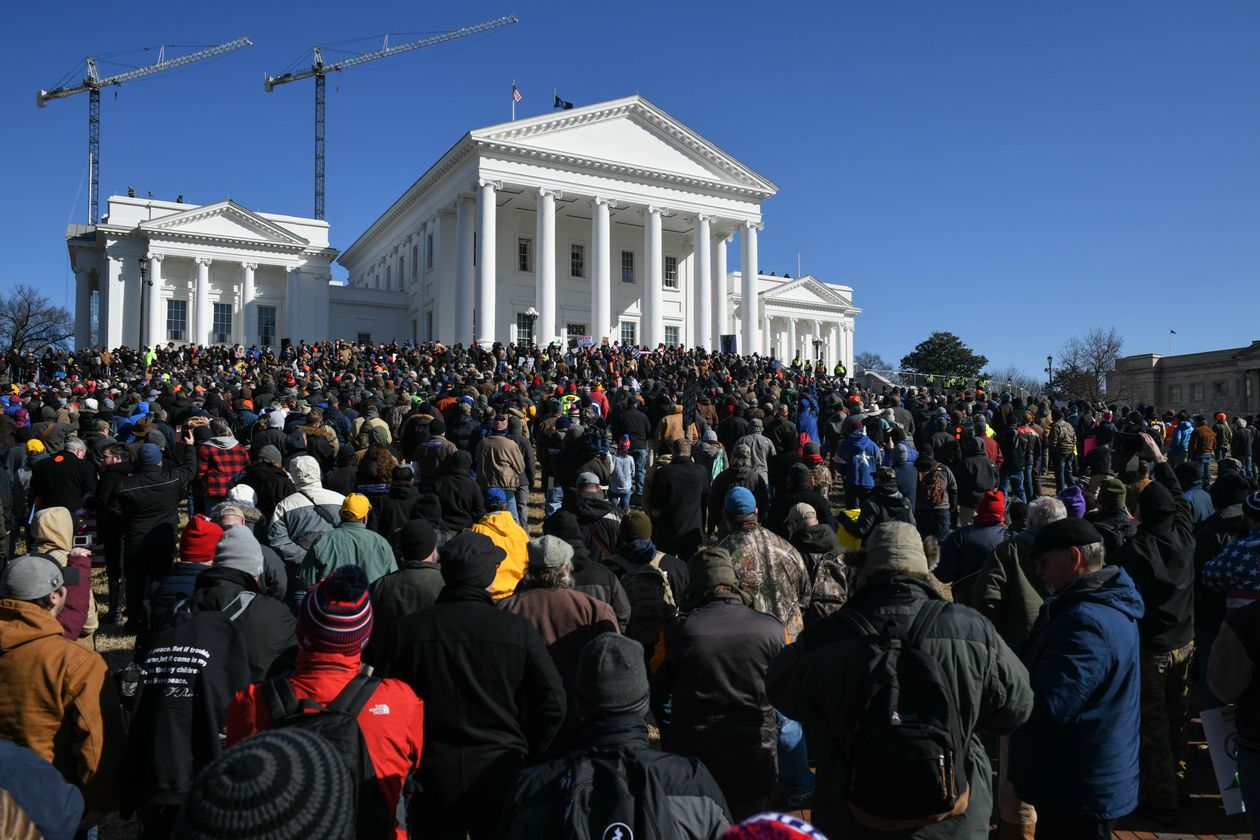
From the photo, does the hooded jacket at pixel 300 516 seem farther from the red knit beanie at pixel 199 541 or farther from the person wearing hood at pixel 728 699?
the person wearing hood at pixel 728 699

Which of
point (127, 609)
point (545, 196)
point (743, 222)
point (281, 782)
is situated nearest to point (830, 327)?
point (743, 222)

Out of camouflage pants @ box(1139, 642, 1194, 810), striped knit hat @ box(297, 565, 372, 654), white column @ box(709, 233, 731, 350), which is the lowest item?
camouflage pants @ box(1139, 642, 1194, 810)

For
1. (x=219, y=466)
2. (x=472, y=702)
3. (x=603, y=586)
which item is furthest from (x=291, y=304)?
(x=472, y=702)

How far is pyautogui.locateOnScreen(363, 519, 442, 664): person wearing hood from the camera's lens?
4.41 meters

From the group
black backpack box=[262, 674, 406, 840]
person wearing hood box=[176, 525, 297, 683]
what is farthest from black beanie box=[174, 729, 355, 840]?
person wearing hood box=[176, 525, 297, 683]

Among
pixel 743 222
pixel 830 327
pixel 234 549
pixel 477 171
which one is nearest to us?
pixel 234 549

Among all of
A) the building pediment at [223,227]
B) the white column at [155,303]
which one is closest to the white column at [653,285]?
the building pediment at [223,227]

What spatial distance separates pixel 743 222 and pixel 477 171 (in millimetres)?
15327

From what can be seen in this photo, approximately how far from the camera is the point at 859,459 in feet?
36.3

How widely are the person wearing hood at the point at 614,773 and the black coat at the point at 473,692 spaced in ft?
2.56

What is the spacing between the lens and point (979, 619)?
9.61ft

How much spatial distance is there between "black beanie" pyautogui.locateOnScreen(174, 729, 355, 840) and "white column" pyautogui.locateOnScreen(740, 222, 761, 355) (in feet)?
149

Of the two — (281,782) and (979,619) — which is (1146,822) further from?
(281,782)

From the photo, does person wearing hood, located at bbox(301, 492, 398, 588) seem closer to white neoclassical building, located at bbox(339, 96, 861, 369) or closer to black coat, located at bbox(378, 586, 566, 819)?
black coat, located at bbox(378, 586, 566, 819)
